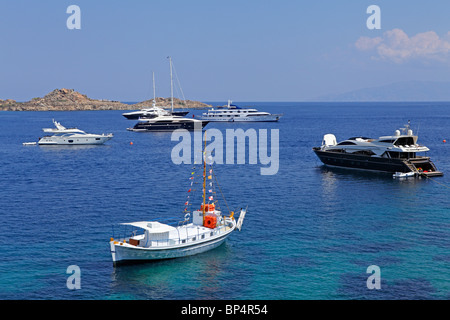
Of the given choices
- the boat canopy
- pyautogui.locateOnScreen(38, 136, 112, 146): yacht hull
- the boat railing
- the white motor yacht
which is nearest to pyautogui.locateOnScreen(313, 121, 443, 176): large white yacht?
the boat railing

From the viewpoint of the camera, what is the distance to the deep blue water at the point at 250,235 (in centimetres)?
4339

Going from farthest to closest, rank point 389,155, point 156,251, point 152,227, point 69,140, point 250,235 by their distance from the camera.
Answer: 1. point 69,140
2. point 389,155
3. point 250,235
4. point 152,227
5. point 156,251

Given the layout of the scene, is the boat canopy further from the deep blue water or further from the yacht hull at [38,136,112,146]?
the yacht hull at [38,136,112,146]

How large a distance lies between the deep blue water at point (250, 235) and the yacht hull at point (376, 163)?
2.08 m

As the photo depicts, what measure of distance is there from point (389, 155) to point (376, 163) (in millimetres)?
3126

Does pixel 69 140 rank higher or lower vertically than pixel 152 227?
higher

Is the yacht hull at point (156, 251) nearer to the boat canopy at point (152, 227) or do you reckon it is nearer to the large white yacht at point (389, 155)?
the boat canopy at point (152, 227)

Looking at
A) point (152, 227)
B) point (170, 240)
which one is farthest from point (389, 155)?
point (152, 227)

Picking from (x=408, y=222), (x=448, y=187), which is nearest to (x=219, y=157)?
(x=448, y=187)

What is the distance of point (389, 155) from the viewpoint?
99812 mm

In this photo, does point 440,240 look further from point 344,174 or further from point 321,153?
point 321,153

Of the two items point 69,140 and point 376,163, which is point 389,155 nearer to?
point 376,163

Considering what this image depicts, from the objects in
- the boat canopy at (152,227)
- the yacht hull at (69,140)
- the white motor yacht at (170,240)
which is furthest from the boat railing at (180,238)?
the yacht hull at (69,140)
